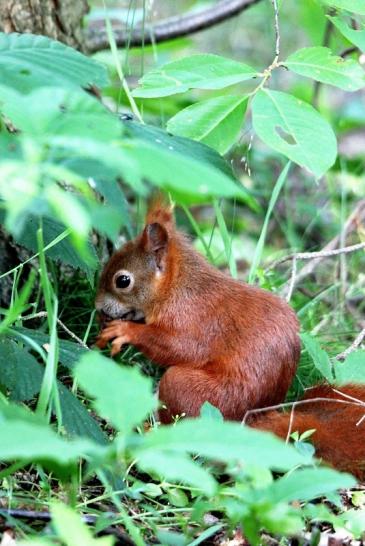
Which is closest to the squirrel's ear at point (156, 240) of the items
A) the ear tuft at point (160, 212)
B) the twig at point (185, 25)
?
the ear tuft at point (160, 212)

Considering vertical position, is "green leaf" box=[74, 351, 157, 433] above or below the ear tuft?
above

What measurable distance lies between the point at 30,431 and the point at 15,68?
Result: 818 millimetres

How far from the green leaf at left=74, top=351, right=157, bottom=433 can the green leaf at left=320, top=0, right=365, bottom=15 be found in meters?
1.12

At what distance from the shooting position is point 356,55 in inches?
141

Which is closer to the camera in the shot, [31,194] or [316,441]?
[31,194]

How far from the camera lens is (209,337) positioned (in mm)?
2555

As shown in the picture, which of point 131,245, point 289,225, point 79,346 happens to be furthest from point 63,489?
point 289,225

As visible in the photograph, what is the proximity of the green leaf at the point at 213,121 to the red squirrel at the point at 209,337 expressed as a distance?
0.50 metres

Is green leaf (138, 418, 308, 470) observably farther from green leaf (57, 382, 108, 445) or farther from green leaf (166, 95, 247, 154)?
green leaf (166, 95, 247, 154)

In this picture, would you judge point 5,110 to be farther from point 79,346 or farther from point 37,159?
point 79,346

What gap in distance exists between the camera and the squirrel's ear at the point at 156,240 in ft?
8.93

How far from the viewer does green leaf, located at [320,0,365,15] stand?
2.12 metres

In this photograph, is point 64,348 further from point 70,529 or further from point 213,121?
point 70,529

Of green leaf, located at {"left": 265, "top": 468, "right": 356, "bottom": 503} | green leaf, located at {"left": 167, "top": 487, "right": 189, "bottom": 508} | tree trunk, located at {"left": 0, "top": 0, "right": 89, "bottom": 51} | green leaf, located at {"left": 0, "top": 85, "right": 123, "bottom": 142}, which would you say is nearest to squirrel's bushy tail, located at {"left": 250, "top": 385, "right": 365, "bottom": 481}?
green leaf, located at {"left": 167, "top": 487, "right": 189, "bottom": 508}
